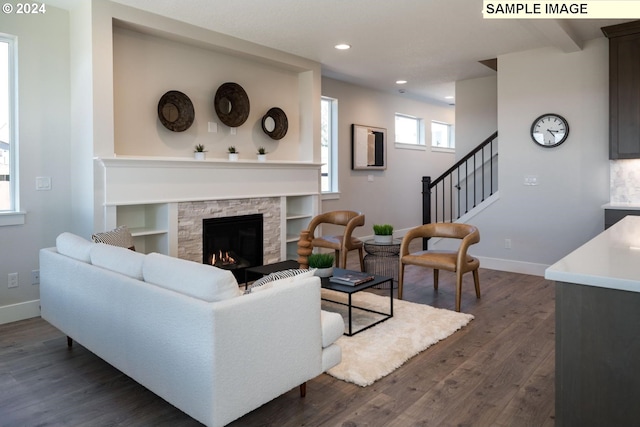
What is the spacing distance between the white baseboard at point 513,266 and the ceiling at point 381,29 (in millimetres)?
2524

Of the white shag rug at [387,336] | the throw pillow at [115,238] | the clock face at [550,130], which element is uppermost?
the clock face at [550,130]

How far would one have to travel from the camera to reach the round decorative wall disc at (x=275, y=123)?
18.5 ft

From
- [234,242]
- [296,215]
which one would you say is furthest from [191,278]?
[296,215]

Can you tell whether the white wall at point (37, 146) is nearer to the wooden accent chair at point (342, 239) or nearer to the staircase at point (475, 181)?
the wooden accent chair at point (342, 239)

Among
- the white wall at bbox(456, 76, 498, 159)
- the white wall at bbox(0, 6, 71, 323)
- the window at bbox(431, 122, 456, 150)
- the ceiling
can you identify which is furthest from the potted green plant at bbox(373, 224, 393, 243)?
the window at bbox(431, 122, 456, 150)

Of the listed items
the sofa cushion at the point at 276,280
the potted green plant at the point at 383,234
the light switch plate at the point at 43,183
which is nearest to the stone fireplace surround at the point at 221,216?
the light switch plate at the point at 43,183

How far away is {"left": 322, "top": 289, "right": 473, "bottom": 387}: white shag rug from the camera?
277 centimetres

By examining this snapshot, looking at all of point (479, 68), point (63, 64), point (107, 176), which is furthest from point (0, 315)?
point (479, 68)

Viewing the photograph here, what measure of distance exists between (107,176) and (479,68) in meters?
5.02

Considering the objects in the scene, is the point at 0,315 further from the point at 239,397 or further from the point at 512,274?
the point at 512,274

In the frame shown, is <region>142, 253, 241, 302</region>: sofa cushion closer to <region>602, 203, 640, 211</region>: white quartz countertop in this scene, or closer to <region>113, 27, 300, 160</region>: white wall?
<region>113, 27, 300, 160</region>: white wall

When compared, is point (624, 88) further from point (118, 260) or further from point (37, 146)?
point (37, 146)

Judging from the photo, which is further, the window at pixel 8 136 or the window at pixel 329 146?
the window at pixel 329 146

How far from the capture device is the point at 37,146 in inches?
152
